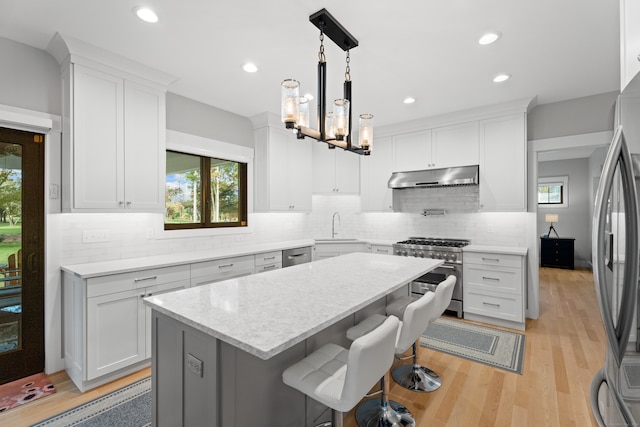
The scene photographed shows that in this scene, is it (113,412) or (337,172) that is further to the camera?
(337,172)

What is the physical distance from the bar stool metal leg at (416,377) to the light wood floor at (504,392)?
0.19 feet

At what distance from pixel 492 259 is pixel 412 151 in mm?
1893

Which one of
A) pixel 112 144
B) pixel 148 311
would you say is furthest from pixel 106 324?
pixel 112 144

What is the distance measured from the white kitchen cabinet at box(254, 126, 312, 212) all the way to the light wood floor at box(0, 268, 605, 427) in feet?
8.36

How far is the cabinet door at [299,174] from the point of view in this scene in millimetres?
4719

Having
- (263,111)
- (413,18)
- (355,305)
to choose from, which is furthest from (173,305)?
(263,111)

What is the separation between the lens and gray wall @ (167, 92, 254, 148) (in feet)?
11.7

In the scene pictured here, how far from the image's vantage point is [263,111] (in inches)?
165

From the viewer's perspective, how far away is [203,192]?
3.96 meters

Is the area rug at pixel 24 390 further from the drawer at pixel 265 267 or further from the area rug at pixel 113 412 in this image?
the drawer at pixel 265 267

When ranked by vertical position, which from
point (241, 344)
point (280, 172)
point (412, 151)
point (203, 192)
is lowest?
point (241, 344)

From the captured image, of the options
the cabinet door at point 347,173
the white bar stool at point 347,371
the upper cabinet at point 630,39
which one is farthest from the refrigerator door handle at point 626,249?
the cabinet door at point 347,173

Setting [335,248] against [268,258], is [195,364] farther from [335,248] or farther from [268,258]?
[335,248]

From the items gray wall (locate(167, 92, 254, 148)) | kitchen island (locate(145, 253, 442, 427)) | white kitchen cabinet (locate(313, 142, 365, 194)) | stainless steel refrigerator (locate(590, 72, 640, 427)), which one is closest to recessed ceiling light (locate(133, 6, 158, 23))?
gray wall (locate(167, 92, 254, 148))
